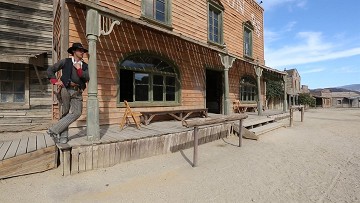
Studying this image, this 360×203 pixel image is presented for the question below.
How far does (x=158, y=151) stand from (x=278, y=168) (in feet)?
9.59

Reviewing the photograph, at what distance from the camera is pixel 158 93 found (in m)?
8.20

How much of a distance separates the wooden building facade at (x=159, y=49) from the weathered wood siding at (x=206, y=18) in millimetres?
30

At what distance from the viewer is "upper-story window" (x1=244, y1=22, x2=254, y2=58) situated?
14016 mm

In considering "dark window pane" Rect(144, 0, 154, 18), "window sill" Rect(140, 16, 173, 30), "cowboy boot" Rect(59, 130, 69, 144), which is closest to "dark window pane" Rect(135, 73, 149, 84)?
"window sill" Rect(140, 16, 173, 30)

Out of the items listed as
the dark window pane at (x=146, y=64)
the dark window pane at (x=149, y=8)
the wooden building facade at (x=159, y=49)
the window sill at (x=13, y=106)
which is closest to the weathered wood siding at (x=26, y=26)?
the wooden building facade at (x=159, y=49)

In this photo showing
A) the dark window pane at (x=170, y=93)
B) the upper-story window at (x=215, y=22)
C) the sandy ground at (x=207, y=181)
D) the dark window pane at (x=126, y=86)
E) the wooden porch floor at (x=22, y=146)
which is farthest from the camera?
the upper-story window at (x=215, y=22)

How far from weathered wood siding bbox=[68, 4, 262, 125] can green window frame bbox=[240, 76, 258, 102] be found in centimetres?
423

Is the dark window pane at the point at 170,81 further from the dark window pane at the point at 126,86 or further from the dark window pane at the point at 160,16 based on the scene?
the dark window pane at the point at 160,16

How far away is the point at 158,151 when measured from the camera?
5715 millimetres

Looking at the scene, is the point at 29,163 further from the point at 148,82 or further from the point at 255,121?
the point at 255,121

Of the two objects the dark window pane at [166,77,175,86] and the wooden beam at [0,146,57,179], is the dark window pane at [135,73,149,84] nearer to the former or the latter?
the dark window pane at [166,77,175,86]

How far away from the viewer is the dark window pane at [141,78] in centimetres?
748

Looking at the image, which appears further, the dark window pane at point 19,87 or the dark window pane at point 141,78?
the dark window pane at point 19,87

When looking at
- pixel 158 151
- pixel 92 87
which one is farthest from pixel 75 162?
pixel 158 151
